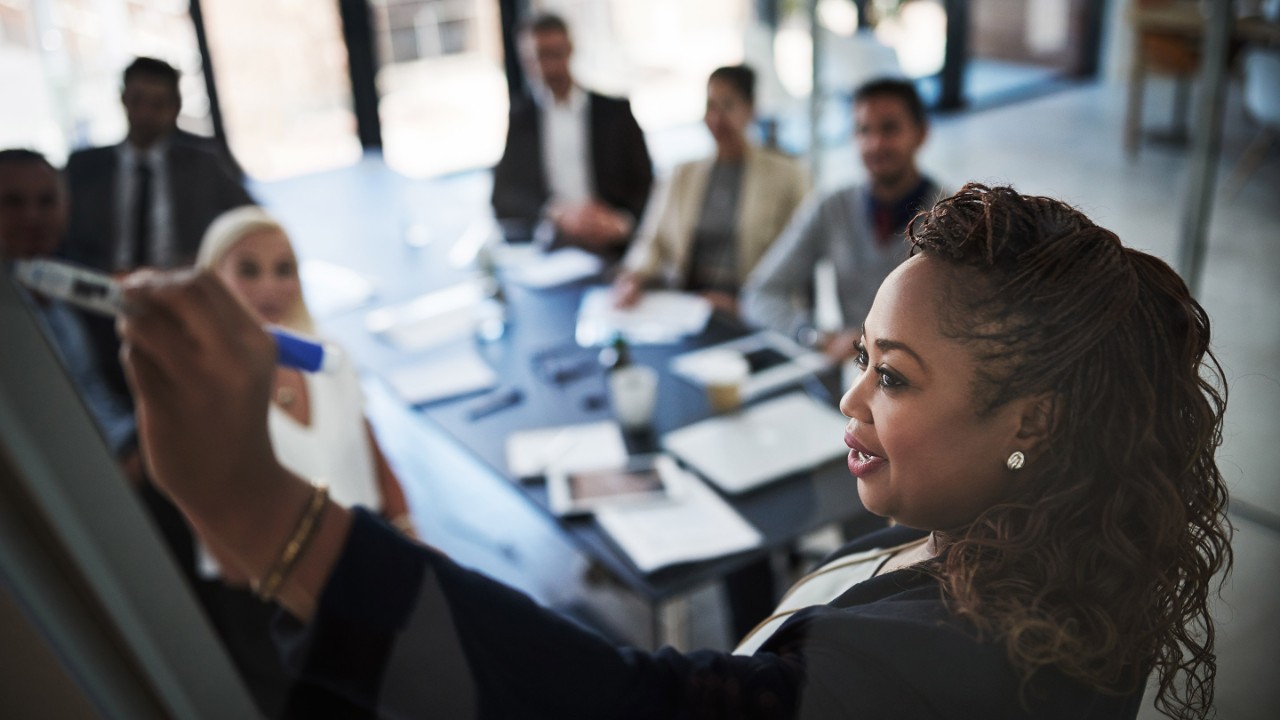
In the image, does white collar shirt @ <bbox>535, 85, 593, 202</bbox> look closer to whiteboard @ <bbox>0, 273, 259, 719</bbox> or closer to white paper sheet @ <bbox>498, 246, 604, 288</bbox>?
white paper sheet @ <bbox>498, 246, 604, 288</bbox>

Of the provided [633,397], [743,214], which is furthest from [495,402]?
[743,214]

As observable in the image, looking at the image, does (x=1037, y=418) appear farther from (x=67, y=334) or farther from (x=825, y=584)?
(x=67, y=334)

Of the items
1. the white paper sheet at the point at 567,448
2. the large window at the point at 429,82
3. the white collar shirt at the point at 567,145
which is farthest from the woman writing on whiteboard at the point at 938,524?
the white collar shirt at the point at 567,145

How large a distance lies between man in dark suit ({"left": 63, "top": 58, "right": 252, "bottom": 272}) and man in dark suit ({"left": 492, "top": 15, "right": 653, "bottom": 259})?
219cm

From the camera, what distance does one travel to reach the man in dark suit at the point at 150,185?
0.92m

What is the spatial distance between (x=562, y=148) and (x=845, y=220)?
1565 millimetres

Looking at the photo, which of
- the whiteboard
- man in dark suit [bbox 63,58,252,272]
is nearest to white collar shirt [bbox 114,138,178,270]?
man in dark suit [bbox 63,58,252,272]

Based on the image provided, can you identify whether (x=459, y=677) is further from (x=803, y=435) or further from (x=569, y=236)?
(x=569, y=236)

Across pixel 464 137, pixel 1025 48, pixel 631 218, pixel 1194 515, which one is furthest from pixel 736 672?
pixel 631 218

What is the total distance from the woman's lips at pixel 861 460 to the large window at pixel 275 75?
0.75 meters

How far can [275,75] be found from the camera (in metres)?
1.00

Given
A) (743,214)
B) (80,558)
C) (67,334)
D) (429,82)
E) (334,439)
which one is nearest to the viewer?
(80,558)

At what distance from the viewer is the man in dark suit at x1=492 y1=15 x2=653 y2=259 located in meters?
3.25

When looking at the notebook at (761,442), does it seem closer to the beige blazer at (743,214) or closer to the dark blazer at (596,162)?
the beige blazer at (743,214)
